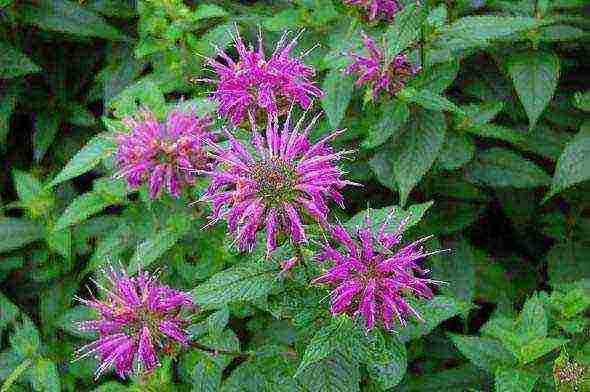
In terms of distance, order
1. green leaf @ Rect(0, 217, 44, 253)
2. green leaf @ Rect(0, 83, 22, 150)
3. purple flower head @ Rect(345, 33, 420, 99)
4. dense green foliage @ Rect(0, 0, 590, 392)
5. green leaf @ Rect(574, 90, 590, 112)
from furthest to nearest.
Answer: green leaf @ Rect(0, 83, 22, 150) → green leaf @ Rect(0, 217, 44, 253) → green leaf @ Rect(574, 90, 590, 112) → purple flower head @ Rect(345, 33, 420, 99) → dense green foliage @ Rect(0, 0, 590, 392)

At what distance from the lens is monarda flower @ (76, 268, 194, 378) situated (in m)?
1.45

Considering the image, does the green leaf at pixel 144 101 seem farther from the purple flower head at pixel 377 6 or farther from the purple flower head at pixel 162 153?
the purple flower head at pixel 377 6

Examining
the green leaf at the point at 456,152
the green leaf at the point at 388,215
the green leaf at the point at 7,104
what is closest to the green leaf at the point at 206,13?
the green leaf at the point at 456,152

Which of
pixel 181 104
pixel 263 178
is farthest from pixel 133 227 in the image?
pixel 263 178

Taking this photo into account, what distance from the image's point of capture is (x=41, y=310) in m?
2.62

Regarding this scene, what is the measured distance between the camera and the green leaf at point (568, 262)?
2.24 m

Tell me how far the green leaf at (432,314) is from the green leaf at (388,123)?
1.41 ft

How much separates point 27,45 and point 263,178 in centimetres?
188

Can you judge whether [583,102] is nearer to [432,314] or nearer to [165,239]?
[432,314]

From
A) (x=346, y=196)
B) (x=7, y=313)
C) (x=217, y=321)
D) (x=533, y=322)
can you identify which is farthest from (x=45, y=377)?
(x=533, y=322)

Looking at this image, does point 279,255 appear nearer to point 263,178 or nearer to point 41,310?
point 263,178

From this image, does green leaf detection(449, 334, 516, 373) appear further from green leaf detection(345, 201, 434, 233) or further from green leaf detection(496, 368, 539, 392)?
green leaf detection(345, 201, 434, 233)

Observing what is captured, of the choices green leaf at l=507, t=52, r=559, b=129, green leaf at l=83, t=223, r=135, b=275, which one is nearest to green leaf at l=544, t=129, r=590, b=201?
green leaf at l=507, t=52, r=559, b=129

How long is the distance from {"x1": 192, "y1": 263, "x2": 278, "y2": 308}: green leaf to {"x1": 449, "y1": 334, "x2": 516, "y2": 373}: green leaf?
614mm
